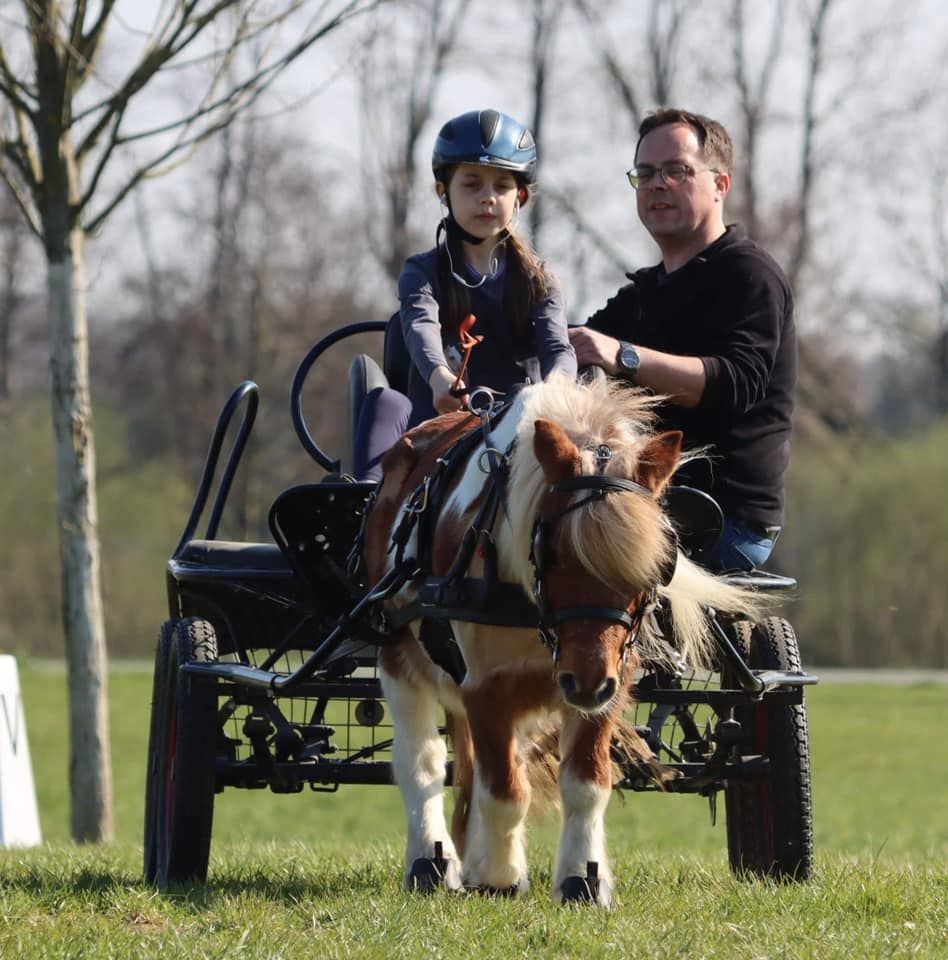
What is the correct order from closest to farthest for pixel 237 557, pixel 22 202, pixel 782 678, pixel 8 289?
pixel 782 678
pixel 237 557
pixel 22 202
pixel 8 289

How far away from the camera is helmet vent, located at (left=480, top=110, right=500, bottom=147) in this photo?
18.4ft

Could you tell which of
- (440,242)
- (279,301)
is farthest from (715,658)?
(279,301)

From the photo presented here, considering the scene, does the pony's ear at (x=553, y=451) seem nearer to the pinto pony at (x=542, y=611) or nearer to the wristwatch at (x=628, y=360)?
the pinto pony at (x=542, y=611)

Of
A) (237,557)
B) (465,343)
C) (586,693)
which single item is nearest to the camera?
(586,693)

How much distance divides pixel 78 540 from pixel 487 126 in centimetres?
457

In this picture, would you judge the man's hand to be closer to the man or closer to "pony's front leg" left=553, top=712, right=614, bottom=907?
the man

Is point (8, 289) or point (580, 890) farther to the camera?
point (8, 289)

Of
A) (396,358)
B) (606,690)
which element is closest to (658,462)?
(606,690)

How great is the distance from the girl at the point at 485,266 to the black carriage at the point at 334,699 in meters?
0.60

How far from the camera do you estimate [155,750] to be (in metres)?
6.08

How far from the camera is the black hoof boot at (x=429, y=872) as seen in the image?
4.99 m

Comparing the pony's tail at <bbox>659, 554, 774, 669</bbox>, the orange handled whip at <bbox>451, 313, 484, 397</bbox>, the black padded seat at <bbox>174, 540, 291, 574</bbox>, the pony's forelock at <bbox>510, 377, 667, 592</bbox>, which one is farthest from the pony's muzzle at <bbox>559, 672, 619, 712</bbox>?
the black padded seat at <bbox>174, 540, 291, 574</bbox>

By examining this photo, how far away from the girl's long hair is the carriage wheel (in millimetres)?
1225

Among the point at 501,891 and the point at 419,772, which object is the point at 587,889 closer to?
the point at 501,891
